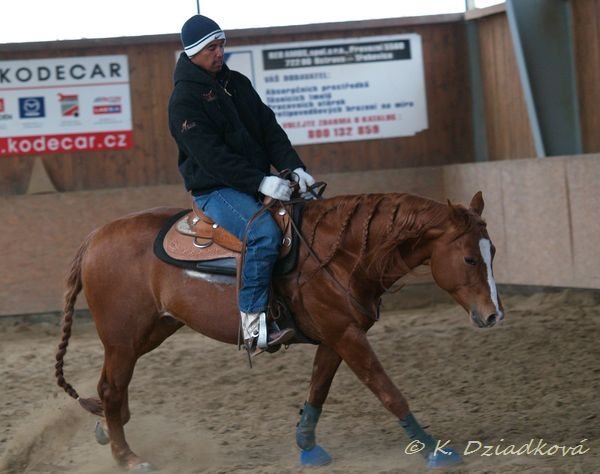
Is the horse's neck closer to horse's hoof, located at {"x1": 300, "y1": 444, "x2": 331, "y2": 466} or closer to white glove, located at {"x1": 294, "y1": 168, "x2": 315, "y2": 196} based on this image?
white glove, located at {"x1": 294, "y1": 168, "x2": 315, "y2": 196}

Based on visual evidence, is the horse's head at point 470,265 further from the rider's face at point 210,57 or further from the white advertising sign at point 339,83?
the white advertising sign at point 339,83

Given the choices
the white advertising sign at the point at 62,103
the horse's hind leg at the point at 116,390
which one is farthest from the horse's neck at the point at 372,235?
the white advertising sign at the point at 62,103

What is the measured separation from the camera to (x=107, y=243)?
565 centimetres

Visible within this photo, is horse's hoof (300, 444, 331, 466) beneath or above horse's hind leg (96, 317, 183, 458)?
beneath

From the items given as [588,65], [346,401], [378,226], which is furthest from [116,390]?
[588,65]

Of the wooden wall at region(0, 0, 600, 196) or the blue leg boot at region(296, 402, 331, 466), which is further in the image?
the wooden wall at region(0, 0, 600, 196)

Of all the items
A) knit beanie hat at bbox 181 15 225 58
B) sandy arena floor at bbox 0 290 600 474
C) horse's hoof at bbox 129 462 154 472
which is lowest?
horse's hoof at bbox 129 462 154 472

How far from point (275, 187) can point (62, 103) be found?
19.9 feet

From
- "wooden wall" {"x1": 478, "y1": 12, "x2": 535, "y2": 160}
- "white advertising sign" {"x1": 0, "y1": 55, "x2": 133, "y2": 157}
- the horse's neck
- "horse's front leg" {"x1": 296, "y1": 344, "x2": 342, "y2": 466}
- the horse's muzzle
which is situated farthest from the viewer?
"white advertising sign" {"x1": 0, "y1": 55, "x2": 133, "y2": 157}

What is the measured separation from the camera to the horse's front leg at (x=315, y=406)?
5.28m

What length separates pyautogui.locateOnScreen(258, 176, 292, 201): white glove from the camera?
5109mm

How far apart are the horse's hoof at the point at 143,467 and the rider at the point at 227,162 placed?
973 mm

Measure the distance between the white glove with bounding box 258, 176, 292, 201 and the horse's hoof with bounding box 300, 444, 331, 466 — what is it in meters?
1.40

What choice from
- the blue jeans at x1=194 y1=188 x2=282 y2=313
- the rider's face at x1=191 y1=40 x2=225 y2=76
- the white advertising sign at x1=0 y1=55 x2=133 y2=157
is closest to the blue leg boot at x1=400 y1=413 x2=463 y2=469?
the blue jeans at x1=194 y1=188 x2=282 y2=313
